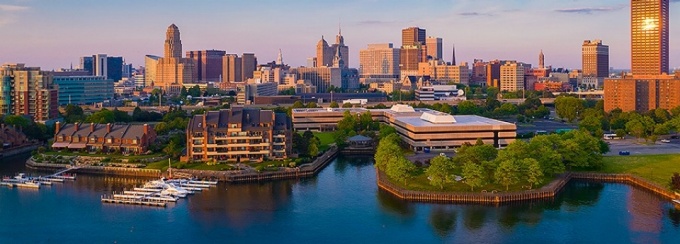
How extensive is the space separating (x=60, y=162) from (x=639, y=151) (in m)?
31.6

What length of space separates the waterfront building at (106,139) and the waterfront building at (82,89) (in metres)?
32.1

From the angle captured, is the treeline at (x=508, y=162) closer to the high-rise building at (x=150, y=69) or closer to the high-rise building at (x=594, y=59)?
the high-rise building at (x=594, y=59)

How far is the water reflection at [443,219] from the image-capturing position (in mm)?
25438

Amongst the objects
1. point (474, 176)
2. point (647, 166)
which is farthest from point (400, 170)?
point (647, 166)

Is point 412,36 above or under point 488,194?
above

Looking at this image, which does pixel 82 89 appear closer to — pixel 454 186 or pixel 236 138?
pixel 236 138

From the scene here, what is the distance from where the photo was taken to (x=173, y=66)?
132375mm

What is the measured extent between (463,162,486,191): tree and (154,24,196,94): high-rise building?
104245 millimetres

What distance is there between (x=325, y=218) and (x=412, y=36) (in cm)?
14379

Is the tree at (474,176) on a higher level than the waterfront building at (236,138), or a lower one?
lower

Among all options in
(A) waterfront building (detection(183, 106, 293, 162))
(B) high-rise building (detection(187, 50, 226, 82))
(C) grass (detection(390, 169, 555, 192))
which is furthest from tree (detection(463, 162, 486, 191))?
(B) high-rise building (detection(187, 50, 226, 82))

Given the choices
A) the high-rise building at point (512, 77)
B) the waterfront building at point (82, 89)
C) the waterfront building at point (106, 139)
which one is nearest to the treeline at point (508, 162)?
the waterfront building at point (106, 139)

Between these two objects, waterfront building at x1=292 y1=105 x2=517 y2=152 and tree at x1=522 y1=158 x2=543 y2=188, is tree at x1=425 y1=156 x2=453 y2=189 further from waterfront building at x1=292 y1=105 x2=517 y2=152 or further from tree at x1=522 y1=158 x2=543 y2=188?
waterfront building at x1=292 y1=105 x2=517 y2=152

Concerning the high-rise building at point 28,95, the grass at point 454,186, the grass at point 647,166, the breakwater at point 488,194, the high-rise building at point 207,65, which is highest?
the high-rise building at point 207,65
